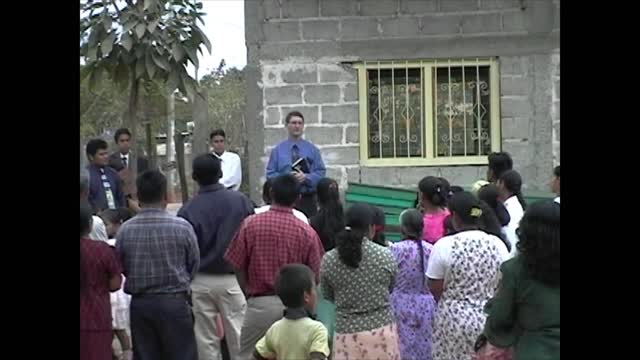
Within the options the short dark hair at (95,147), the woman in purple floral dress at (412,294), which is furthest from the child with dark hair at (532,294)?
the short dark hair at (95,147)

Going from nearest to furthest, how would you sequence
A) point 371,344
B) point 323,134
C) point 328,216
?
1. point 371,344
2. point 328,216
3. point 323,134

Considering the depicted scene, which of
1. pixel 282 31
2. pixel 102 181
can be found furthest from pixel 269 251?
pixel 282 31

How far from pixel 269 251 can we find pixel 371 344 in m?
0.77

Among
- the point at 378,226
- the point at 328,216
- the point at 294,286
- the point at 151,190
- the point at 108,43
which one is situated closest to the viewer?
the point at 294,286

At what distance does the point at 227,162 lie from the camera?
9484 millimetres

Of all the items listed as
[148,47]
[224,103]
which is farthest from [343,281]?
[224,103]

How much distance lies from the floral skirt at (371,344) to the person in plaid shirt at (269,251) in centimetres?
41

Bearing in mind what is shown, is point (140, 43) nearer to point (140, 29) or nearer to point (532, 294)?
point (140, 29)

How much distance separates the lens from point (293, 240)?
576 centimetres

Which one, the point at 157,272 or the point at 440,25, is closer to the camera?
the point at 157,272

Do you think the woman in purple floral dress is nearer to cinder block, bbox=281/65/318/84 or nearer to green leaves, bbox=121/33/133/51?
green leaves, bbox=121/33/133/51

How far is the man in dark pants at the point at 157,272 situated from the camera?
5.56 m

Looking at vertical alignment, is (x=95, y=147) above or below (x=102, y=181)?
above
